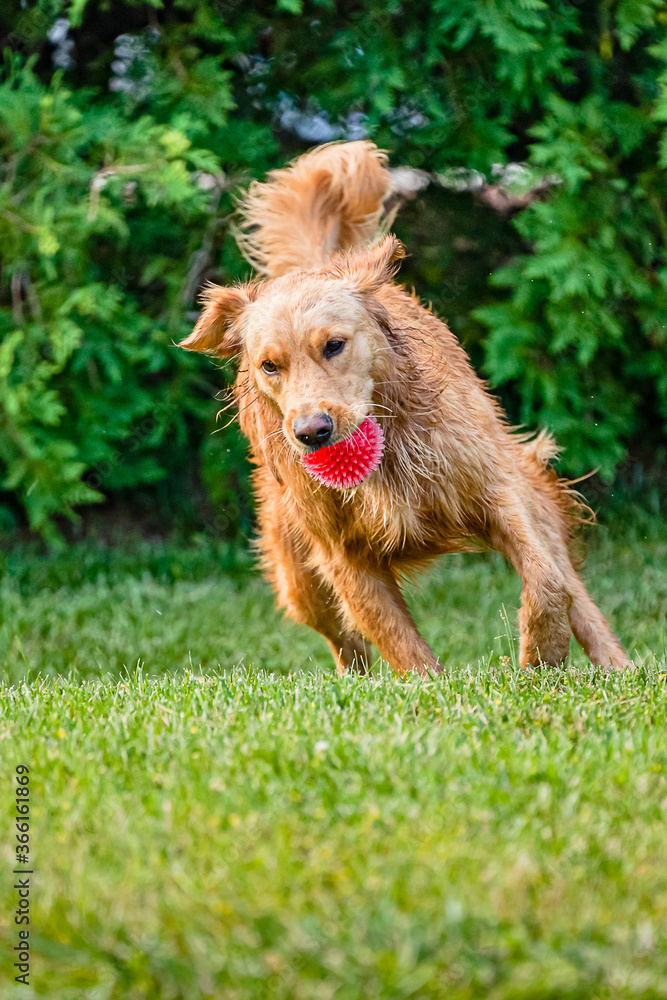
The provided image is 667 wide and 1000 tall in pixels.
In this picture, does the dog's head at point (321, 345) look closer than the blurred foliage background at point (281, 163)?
Yes

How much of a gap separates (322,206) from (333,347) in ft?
4.67

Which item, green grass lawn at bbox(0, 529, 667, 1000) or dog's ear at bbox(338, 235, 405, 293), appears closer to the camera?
green grass lawn at bbox(0, 529, 667, 1000)

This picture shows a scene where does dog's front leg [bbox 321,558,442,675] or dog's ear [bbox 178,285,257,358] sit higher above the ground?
dog's ear [bbox 178,285,257,358]

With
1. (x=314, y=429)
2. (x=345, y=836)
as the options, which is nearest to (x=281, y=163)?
(x=314, y=429)

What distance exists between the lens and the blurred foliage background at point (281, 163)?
5680 mm

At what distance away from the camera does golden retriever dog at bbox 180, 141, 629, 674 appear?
10.7 ft

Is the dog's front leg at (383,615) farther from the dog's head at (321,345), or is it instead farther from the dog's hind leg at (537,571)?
the dog's head at (321,345)

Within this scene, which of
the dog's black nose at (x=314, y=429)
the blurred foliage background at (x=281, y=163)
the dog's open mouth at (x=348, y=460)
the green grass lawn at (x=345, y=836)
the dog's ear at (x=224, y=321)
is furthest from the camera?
the blurred foliage background at (x=281, y=163)

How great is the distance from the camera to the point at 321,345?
323 cm

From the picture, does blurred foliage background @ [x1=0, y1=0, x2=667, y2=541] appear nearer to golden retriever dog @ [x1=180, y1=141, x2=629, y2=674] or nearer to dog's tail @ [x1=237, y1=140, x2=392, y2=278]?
dog's tail @ [x1=237, y1=140, x2=392, y2=278]

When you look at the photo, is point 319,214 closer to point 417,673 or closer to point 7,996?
point 417,673

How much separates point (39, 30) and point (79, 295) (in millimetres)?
1703

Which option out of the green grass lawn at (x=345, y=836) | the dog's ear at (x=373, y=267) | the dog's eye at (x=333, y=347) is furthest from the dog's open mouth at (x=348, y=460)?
Answer: the green grass lawn at (x=345, y=836)

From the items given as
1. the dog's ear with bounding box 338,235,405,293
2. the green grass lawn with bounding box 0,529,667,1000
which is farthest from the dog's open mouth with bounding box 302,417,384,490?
the green grass lawn with bounding box 0,529,667,1000
